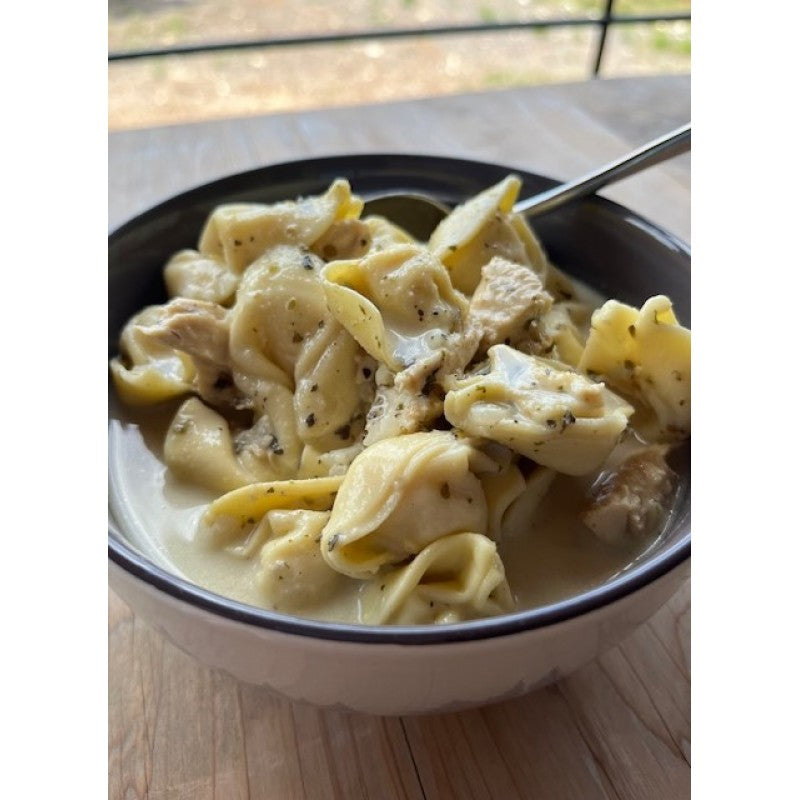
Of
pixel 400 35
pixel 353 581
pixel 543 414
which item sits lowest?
pixel 353 581

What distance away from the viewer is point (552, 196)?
4.01 ft

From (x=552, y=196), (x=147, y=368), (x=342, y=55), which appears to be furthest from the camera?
(x=342, y=55)

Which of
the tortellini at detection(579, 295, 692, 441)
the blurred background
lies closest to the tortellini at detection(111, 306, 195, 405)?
the tortellini at detection(579, 295, 692, 441)

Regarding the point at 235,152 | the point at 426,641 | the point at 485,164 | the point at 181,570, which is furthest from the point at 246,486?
the point at 235,152

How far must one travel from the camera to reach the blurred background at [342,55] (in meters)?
3.58

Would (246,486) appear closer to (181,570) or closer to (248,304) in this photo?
(181,570)

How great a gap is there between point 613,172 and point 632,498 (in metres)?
0.48

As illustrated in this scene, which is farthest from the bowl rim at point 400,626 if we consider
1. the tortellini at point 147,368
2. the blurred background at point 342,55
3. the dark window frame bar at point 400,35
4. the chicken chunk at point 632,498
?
the blurred background at point 342,55

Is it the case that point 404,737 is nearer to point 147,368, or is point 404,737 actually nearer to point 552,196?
point 147,368

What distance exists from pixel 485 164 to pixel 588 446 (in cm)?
58

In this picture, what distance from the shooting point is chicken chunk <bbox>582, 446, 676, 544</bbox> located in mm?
885

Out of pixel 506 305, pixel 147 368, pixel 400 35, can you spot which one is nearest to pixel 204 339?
pixel 147 368

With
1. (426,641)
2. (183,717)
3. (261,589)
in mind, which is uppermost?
(426,641)

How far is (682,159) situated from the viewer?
1695mm
